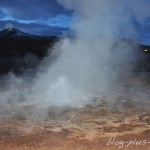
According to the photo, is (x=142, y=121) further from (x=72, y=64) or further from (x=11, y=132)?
(x=72, y=64)

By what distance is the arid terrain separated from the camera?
6809mm

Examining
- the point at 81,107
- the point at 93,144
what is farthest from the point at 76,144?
the point at 81,107

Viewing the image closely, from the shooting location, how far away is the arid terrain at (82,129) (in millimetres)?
6809

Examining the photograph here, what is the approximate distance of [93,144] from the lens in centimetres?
688

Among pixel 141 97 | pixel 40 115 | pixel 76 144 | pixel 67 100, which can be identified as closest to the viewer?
pixel 76 144

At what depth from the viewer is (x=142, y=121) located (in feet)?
28.8

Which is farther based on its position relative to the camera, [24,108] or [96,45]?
[96,45]

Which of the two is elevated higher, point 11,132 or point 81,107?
point 81,107

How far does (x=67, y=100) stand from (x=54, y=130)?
10.9 feet

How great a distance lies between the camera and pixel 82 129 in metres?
7.99

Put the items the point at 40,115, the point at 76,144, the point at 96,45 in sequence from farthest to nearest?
1. the point at 96,45
2. the point at 40,115
3. the point at 76,144

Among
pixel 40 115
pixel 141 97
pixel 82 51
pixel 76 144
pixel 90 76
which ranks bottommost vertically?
pixel 76 144

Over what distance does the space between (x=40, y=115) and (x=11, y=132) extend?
5.43ft

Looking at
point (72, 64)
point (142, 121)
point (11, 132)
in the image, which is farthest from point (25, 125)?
point (72, 64)
